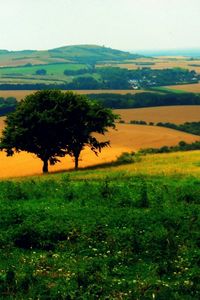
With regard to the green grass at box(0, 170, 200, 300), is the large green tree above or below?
above

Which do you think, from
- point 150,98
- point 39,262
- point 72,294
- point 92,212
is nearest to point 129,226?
point 92,212

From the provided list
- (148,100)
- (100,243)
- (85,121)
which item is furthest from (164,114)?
(100,243)

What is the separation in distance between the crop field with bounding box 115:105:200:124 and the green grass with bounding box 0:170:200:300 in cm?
9344

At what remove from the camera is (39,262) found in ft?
58.0

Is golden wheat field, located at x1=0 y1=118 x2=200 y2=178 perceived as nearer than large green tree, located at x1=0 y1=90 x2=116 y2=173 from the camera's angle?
No

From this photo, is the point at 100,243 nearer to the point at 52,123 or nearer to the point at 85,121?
the point at 52,123

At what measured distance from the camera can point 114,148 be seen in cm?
8431

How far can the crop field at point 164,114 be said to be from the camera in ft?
397

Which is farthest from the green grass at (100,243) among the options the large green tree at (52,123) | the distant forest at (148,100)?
the distant forest at (148,100)

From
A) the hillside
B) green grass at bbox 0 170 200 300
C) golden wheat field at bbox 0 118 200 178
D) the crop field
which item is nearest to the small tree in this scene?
golden wheat field at bbox 0 118 200 178

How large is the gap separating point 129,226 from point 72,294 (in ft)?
21.0

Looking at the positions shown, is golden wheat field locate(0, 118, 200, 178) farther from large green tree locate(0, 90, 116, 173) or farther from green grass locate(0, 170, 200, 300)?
green grass locate(0, 170, 200, 300)

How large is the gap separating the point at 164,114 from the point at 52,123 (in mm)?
79991

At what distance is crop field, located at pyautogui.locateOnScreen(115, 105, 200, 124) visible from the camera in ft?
397
